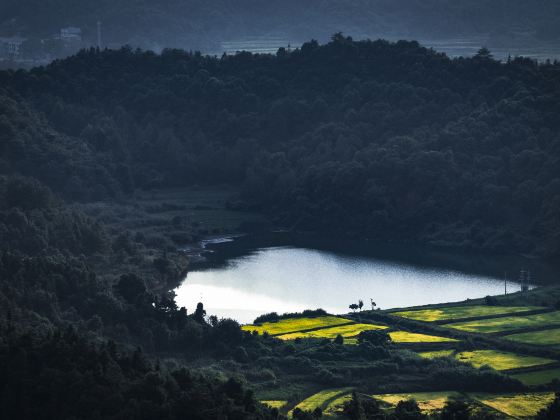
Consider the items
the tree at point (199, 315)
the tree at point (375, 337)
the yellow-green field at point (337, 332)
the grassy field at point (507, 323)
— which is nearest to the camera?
the tree at point (375, 337)

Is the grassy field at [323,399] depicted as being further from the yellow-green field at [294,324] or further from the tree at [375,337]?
the yellow-green field at [294,324]

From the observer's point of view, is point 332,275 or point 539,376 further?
point 332,275

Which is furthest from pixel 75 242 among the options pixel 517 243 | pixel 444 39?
pixel 444 39

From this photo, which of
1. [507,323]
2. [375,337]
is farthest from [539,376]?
[507,323]

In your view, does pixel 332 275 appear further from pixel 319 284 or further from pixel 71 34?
pixel 71 34

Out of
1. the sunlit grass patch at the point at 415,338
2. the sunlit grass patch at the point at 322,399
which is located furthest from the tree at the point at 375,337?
the sunlit grass patch at the point at 322,399

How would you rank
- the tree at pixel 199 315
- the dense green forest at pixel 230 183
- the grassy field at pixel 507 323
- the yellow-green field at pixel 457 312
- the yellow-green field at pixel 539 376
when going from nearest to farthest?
the dense green forest at pixel 230 183 → the yellow-green field at pixel 539 376 → the tree at pixel 199 315 → the grassy field at pixel 507 323 → the yellow-green field at pixel 457 312

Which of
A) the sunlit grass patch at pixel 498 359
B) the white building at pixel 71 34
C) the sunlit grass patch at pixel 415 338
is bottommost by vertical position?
the sunlit grass patch at pixel 498 359
